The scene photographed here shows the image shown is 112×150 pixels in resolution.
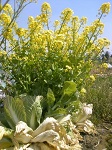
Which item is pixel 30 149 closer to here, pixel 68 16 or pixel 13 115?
pixel 13 115

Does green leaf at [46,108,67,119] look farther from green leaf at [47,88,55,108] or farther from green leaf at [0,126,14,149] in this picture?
green leaf at [0,126,14,149]

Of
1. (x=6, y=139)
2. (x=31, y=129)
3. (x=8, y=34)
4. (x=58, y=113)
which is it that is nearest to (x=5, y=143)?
(x=6, y=139)

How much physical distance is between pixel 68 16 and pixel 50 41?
551 millimetres

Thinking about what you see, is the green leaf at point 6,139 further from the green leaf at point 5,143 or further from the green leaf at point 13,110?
the green leaf at point 13,110

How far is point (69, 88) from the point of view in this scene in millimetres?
3646

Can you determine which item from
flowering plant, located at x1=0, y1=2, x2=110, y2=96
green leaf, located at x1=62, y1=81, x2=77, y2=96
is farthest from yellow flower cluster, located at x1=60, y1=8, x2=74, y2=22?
green leaf, located at x1=62, y1=81, x2=77, y2=96

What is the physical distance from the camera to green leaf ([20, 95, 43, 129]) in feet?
11.1

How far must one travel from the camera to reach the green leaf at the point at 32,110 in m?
3.39

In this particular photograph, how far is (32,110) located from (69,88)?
542mm

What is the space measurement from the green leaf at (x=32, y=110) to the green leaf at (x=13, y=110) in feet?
0.26

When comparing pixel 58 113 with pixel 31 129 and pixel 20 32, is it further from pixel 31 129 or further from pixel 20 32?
pixel 20 32

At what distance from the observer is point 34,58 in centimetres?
387

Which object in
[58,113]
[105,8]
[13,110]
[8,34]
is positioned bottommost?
[13,110]

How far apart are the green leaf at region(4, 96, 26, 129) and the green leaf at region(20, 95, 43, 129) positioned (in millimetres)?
79
